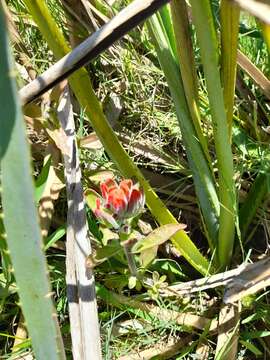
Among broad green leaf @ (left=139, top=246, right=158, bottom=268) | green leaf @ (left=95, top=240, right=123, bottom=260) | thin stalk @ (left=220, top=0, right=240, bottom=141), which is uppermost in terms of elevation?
thin stalk @ (left=220, top=0, right=240, bottom=141)

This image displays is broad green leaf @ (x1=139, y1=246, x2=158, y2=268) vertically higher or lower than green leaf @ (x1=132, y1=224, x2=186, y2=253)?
lower

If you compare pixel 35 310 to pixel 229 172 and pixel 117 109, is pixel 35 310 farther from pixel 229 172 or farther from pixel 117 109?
pixel 117 109

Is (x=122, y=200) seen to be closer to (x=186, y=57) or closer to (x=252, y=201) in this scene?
(x=186, y=57)

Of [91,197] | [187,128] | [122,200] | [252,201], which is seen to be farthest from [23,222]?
[252,201]

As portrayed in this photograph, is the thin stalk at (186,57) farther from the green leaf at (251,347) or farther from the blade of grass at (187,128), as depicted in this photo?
the green leaf at (251,347)

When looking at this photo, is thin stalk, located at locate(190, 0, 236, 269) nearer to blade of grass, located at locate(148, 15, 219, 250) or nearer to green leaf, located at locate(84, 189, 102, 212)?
blade of grass, located at locate(148, 15, 219, 250)

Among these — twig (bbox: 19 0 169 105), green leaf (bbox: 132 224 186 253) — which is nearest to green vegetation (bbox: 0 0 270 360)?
green leaf (bbox: 132 224 186 253)
